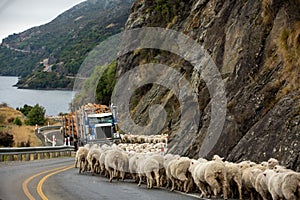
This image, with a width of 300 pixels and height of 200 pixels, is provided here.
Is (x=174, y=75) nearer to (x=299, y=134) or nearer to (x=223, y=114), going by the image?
(x=223, y=114)

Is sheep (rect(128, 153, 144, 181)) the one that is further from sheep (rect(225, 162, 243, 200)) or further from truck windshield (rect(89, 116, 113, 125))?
truck windshield (rect(89, 116, 113, 125))

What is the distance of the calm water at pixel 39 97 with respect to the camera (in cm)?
11274

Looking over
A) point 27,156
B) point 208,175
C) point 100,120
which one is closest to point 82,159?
point 27,156

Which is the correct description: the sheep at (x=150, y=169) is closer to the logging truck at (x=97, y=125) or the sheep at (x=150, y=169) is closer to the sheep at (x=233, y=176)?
the sheep at (x=233, y=176)

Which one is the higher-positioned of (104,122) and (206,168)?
(104,122)

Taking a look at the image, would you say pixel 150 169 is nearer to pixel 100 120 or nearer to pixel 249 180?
pixel 249 180

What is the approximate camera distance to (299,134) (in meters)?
16.1

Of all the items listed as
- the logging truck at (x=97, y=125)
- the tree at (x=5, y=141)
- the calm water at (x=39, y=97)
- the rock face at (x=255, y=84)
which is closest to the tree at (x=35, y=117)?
the tree at (x=5, y=141)

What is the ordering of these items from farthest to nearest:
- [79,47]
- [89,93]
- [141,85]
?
1. [79,47]
2. [89,93]
3. [141,85]

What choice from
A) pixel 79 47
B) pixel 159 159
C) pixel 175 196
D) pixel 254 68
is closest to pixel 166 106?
pixel 254 68

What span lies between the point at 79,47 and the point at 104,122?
353 feet

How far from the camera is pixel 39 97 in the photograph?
398 ft

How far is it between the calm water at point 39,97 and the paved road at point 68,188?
8922cm

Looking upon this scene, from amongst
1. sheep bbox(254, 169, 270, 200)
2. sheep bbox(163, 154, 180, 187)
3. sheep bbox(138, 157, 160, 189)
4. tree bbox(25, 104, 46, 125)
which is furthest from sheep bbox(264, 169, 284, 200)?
tree bbox(25, 104, 46, 125)
